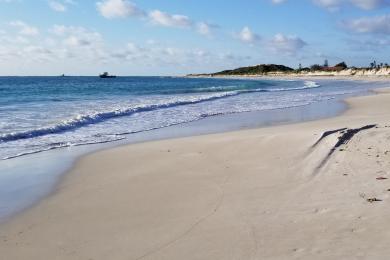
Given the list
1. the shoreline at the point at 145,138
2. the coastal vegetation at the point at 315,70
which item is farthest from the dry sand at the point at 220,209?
the coastal vegetation at the point at 315,70

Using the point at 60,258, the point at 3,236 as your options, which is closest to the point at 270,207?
the point at 60,258

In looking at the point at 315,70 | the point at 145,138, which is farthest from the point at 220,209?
the point at 315,70

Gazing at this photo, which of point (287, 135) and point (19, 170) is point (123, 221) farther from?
point (287, 135)

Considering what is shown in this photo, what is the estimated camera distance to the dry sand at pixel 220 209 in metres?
4.65

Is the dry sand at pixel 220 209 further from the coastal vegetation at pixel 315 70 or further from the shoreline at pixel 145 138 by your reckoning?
the coastal vegetation at pixel 315 70

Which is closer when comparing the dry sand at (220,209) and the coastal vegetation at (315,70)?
the dry sand at (220,209)

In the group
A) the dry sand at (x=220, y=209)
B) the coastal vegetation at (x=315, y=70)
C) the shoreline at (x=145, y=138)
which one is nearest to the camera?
the dry sand at (x=220, y=209)

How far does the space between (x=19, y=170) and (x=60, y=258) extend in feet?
15.9

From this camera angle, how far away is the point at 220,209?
5.93 meters

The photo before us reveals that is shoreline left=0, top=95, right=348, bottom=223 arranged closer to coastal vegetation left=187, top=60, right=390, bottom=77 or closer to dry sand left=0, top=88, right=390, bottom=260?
dry sand left=0, top=88, right=390, bottom=260

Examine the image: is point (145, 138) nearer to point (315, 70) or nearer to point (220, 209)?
point (220, 209)

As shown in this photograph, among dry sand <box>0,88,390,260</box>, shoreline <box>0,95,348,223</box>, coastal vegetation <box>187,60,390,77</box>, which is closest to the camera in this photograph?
dry sand <box>0,88,390,260</box>

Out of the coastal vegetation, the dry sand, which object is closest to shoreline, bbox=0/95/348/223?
the dry sand

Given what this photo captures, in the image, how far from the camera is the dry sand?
4.65m
